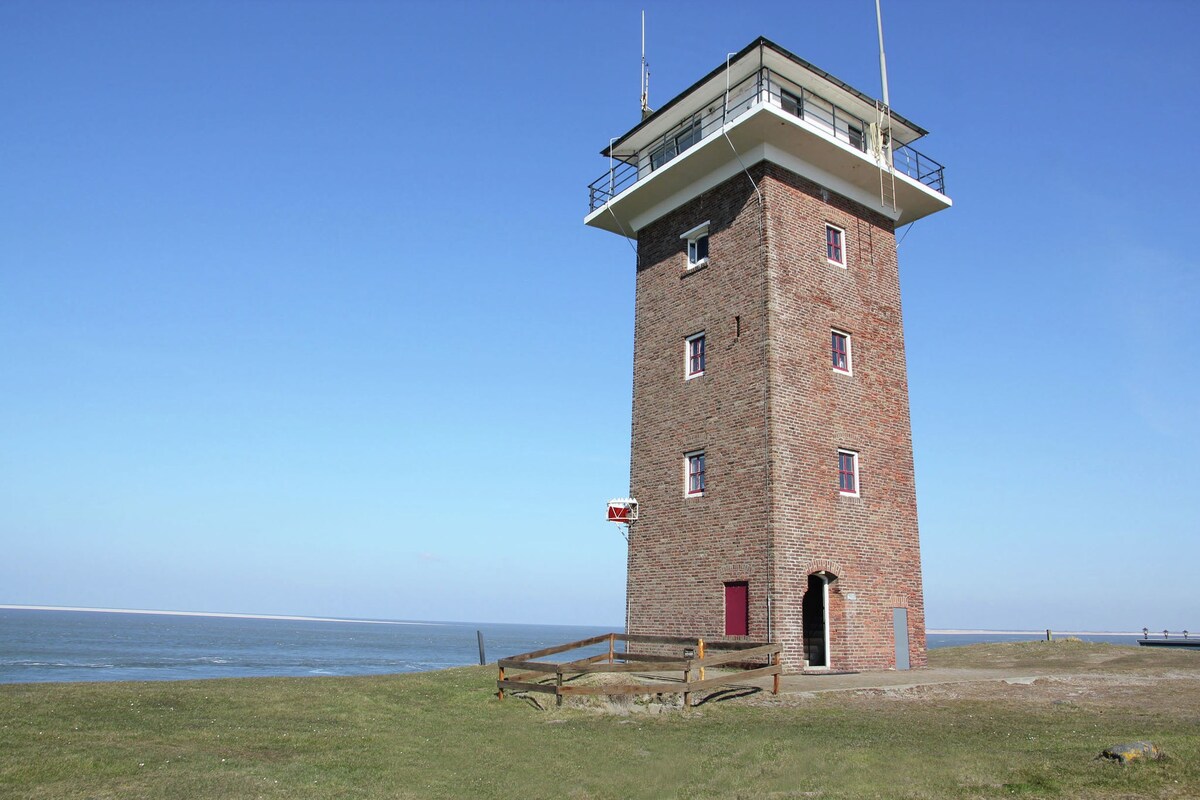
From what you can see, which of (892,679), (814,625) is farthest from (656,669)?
(814,625)

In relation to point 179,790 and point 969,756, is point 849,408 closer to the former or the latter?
point 969,756

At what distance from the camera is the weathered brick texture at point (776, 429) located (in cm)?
2070

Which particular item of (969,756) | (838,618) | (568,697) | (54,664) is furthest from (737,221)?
(54,664)

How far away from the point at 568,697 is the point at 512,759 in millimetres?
4988

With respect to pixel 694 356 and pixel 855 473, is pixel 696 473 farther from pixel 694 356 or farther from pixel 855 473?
pixel 855 473

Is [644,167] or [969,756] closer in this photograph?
[969,756]

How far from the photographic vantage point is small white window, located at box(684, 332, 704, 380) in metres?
23.4

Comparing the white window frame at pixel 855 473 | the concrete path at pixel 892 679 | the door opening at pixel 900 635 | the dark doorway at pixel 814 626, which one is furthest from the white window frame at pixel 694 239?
the concrete path at pixel 892 679

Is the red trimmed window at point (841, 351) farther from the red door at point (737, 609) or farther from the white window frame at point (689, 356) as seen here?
Answer: the red door at point (737, 609)

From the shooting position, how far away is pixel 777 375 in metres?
21.0

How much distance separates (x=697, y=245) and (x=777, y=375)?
547 cm

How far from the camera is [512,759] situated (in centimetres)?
1191

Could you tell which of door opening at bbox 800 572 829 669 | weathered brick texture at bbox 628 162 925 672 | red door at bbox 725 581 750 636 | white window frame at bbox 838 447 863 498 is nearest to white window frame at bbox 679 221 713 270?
weathered brick texture at bbox 628 162 925 672

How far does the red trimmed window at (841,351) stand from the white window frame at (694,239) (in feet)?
13.5
